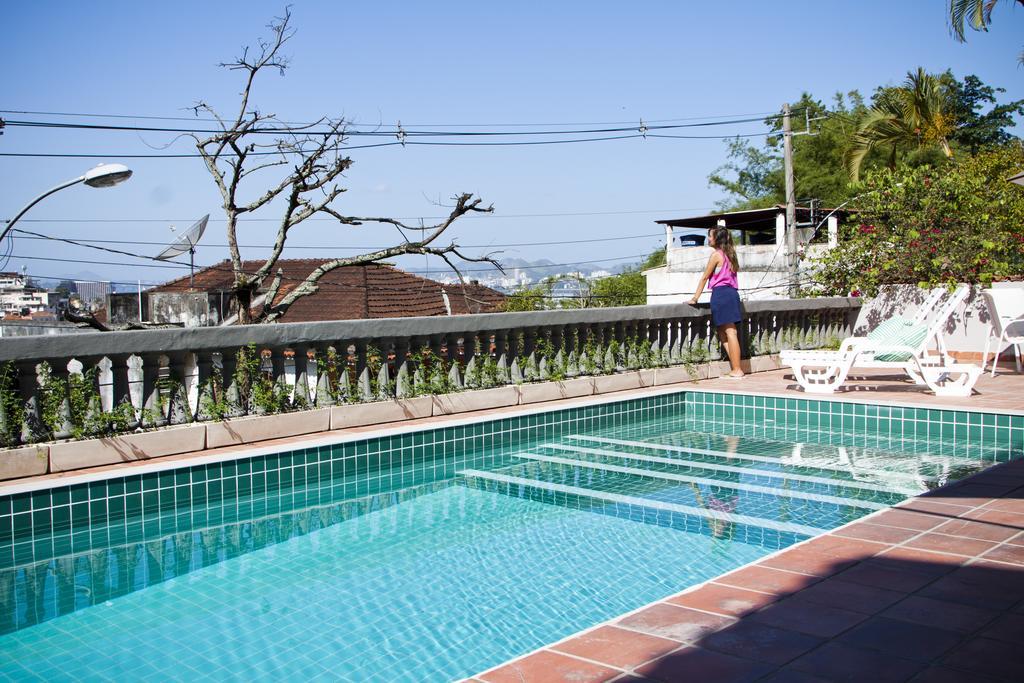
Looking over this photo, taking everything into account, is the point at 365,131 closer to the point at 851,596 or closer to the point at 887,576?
the point at 887,576

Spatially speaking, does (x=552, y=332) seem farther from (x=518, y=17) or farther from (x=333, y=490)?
(x=518, y=17)

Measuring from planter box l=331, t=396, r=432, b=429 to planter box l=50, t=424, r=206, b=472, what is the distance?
4.31 ft

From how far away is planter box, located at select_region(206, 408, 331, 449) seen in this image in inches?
279

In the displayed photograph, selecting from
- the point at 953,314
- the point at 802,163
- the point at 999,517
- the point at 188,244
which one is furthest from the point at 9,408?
the point at 802,163

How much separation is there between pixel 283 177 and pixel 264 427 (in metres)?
7.95

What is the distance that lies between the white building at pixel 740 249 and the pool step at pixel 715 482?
28557mm

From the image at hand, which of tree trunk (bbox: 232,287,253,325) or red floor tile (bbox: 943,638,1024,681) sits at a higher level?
tree trunk (bbox: 232,287,253,325)

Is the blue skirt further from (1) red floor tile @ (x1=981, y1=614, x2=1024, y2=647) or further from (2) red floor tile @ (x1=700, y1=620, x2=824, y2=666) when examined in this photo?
(2) red floor tile @ (x1=700, y1=620, x2=824, y2=666)

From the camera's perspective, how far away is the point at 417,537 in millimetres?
5680

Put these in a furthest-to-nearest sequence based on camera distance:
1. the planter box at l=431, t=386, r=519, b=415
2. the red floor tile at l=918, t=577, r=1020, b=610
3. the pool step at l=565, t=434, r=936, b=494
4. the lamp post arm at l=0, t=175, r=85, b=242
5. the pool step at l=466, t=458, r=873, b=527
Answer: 1. the lamp post arm at l=0, t=175, r=85, b=242
2. the planter box at l=431, t=386, r=519, b=415
3. the pool step at l=565, t=434, r=936, b=494
4. the pool step at l=466, t=458, r=873, b=527
5. the red floor tile at l=918, t=577, r=1020, b=610

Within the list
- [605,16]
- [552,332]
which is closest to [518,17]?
[605,16]

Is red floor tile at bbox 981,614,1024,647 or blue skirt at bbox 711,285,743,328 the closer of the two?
red floor tile at bbox 981,614,1024,647

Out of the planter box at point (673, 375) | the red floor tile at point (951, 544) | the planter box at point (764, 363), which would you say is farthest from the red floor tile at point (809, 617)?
the planter box at point (764, 363)

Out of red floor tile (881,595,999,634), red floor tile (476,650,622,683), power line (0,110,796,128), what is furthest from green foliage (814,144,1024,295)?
red floor tile (476,650,622,683)
